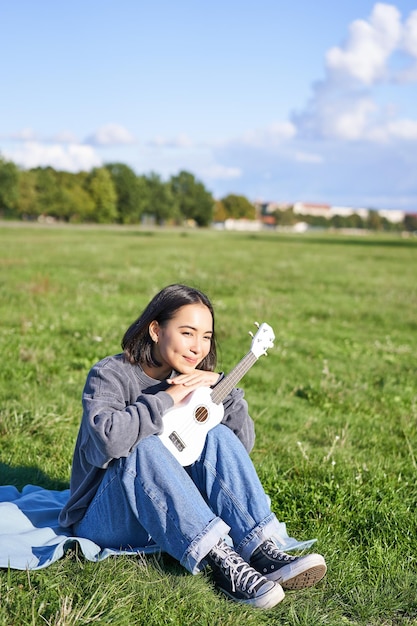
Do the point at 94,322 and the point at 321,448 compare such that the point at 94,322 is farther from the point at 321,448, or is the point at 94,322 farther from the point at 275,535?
the point at 275,535

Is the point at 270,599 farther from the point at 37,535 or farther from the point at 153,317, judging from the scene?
the point at 153,317

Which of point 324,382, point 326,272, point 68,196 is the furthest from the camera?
point 68,196

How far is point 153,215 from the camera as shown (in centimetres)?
13562

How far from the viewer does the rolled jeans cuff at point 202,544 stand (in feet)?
11.5

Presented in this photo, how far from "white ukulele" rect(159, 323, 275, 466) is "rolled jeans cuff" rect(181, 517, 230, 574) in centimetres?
42

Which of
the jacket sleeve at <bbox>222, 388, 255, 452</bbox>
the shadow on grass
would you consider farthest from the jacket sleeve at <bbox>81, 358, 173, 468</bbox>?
the shadow on grass

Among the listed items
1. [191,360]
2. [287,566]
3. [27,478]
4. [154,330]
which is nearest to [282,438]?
[27,478]

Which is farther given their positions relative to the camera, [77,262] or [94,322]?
[77,262]

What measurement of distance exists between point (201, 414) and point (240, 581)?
2.81 ft

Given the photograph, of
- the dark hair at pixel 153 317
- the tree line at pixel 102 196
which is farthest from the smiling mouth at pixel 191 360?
the tree line at pixel 102 196

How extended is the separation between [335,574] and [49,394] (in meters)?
3.87

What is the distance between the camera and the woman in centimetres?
351

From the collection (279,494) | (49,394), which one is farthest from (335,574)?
(49,394)

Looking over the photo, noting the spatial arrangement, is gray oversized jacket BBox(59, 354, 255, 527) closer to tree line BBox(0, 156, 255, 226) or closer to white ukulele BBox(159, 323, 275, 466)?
white ukulele BBox(159, 323, 275, 466)
